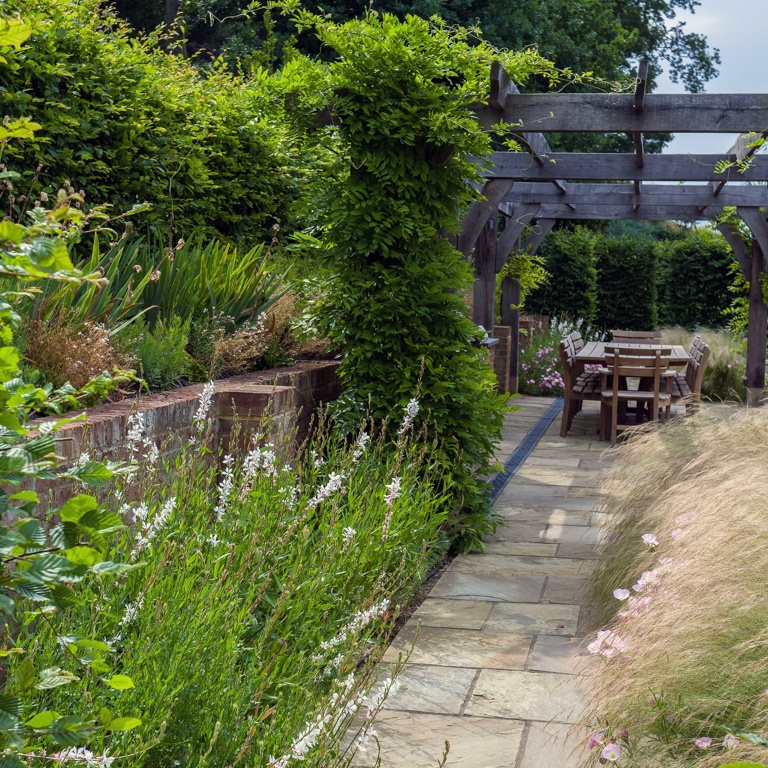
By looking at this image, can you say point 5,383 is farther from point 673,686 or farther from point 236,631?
point 673,686

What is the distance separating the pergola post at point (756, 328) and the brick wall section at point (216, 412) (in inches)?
301

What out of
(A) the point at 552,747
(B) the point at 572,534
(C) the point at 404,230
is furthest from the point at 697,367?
(A) the point at 552,747

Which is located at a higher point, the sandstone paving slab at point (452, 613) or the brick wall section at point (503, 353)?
the brick wall section at point (503, 353)

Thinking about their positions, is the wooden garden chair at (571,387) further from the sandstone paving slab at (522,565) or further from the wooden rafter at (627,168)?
the sandstone paving slab at (522,565)

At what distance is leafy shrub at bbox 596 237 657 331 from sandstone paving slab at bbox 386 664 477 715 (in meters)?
15.3

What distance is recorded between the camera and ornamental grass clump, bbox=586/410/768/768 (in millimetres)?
2342

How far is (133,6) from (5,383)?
65.3 feet

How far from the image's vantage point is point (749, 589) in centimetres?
264

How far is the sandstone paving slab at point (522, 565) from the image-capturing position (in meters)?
4.78

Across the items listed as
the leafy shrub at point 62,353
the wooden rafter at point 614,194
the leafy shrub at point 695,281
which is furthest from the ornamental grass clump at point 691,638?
the leafy shrub at point 695,281

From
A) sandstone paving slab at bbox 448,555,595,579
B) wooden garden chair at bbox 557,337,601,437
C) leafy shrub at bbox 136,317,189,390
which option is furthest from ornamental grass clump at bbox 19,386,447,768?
wooden garden chair at bbox 557,337,601,437

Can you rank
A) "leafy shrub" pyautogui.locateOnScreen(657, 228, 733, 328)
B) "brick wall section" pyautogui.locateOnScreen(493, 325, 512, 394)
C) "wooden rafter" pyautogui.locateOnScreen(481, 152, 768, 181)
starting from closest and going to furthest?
→ "wooden rafter" pyautogui.locateOnScreen(481, 152, 768, 181), "brick wall section" pyautogui.locateOnScreen(493, 325, 512, 394), "leafy shrub" pyautogui.locateOnScreen(657, 228, 733, 328)

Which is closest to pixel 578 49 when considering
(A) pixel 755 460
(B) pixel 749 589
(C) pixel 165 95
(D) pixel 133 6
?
(D) pixel 133 6

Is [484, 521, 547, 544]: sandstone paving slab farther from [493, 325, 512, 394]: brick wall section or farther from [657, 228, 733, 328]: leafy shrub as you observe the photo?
[657, 228, 733, 328]: leafy shrub
